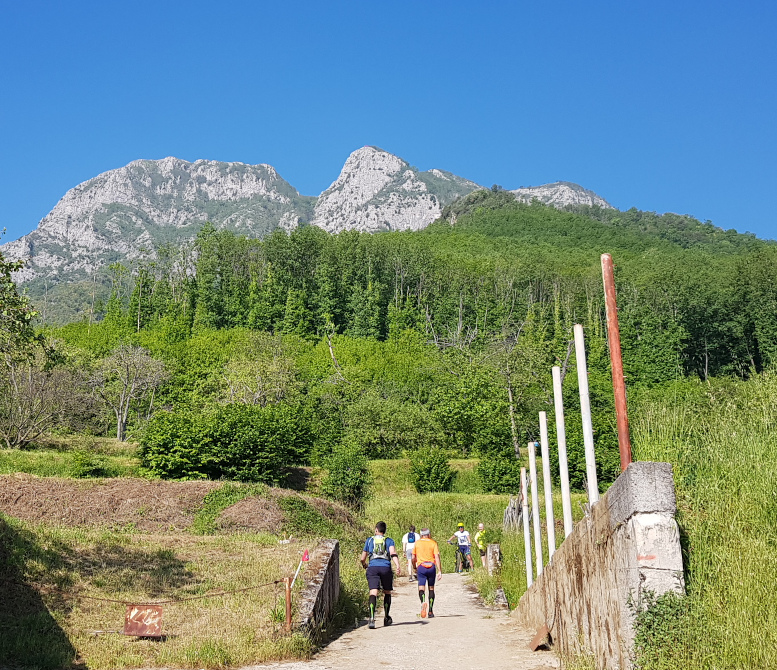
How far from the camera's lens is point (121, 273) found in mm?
90938

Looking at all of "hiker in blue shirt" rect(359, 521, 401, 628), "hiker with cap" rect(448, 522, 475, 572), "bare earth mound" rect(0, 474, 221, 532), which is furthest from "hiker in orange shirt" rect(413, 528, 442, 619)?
"bare earth mound" rect(0, 474, 221, 532)

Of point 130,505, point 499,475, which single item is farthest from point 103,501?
point 499,475

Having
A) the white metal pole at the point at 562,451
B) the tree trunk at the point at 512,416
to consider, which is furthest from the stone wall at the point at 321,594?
the tree trunk at the point at 512,416

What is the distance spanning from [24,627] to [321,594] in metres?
3.91

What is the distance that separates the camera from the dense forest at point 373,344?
37844mm

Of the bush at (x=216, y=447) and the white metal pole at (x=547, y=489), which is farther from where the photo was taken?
the bush at (x=216, y=447)

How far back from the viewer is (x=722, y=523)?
628cm

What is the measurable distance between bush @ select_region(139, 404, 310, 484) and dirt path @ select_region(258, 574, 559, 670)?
2077 centimetres

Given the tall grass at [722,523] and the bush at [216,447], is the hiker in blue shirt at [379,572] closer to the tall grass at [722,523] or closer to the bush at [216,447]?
the tall grass at [722,523]

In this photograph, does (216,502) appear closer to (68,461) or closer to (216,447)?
(216,447)

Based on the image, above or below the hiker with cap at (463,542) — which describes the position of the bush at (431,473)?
above

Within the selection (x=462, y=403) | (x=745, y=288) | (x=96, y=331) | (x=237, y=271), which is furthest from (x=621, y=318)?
(x=96, y=331)

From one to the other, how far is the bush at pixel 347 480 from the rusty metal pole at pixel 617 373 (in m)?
26.7

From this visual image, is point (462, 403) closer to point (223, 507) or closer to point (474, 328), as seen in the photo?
point (223, 507)
